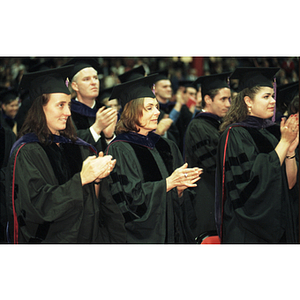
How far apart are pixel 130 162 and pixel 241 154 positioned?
3.76 feet

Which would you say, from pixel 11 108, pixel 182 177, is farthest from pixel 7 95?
pixel 182 177

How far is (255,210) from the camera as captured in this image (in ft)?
13.1

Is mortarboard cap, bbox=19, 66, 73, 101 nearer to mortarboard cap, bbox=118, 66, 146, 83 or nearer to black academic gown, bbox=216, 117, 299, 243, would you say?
mortarboard cap, bbox=118, 66, 146, 83

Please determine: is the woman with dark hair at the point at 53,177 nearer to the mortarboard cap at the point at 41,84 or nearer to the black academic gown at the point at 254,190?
the mortarboard cap at the point at 41,84

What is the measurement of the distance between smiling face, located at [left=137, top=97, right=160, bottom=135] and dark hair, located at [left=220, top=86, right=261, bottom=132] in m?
0.89

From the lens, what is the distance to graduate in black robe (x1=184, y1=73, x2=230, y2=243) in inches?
166

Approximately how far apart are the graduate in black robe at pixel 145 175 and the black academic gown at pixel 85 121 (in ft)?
1.12

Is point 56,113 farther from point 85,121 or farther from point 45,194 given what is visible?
point 45,194

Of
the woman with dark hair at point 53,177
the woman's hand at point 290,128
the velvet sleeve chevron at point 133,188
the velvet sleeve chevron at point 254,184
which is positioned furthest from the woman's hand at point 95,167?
the woman's hand at point 290,128

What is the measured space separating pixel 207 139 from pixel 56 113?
67.8 inches

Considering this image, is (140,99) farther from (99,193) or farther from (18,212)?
(18,212)

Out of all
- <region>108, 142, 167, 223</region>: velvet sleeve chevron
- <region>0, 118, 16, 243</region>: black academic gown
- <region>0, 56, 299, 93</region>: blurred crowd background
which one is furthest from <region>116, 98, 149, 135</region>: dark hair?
<region>0, 118, 16, 243</region>: black academic gown

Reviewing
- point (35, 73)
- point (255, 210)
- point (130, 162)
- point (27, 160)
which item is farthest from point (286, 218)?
point (35, 73)

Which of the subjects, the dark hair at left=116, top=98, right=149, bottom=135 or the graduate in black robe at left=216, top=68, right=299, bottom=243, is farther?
the graduate in black robe at left=216, top=68, right=299, bottom=243
